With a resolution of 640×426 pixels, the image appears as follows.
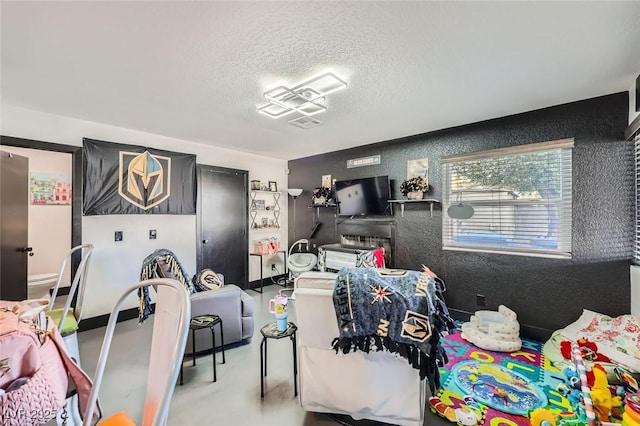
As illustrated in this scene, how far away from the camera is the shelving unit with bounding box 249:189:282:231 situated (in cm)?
511

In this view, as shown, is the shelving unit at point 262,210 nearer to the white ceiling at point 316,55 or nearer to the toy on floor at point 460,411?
the white ceiling at point 316,55

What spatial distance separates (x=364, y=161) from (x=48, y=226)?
513 cm

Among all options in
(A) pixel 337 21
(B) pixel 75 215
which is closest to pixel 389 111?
(A) pixel 337 21

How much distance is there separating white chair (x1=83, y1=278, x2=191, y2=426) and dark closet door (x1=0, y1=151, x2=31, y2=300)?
2609 mm

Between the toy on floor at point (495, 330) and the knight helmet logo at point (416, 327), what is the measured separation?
5.95 ft

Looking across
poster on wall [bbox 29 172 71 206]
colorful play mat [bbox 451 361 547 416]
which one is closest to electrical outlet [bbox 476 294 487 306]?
colorful play mat [bbox 451 361 547 416]

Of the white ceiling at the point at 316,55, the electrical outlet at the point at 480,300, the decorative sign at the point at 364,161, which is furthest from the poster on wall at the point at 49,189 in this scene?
the electrical outlet at the point at 480,300

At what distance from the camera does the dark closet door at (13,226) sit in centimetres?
254

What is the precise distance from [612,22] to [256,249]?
4828 millimetres

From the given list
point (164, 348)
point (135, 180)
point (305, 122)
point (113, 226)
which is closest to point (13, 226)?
point (113, 226)

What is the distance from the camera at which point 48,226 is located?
4.34 m

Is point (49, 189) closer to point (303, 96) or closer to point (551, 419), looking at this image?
point (303, 96)

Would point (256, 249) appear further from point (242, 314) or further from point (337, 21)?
point (337, 21)

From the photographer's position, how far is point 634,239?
247 cm
